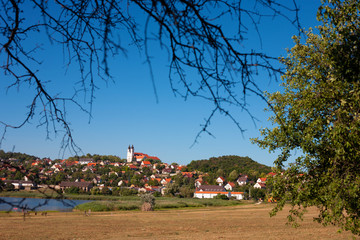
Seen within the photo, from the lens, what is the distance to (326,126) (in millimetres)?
10781

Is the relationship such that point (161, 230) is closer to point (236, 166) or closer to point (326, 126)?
point (326, 126)

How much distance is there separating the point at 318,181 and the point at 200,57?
924 cm

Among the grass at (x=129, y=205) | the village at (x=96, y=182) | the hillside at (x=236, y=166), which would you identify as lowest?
the grass at (x=129, y=205)

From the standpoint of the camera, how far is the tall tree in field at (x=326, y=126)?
8.96 meters

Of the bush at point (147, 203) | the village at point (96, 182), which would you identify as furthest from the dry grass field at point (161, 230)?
the bush at point (147, 203)

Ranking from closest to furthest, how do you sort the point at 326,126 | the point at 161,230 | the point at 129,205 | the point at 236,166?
1. the point at 326,126
2. the point at 161,230
3. the point at 129,205
4. the point at 236,166

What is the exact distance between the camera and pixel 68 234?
2525 centimetres

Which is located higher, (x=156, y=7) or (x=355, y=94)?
(x=355, y=94)

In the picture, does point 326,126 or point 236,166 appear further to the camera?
point 236,166

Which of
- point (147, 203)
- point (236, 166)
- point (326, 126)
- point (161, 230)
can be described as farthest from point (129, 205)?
point (236, 166)

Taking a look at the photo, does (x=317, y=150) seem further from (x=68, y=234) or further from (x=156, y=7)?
(x=68, y=234)

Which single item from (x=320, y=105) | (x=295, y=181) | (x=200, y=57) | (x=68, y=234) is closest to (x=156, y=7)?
(x=200, y=57)

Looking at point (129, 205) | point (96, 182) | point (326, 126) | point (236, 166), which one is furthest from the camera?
point (236, 166)

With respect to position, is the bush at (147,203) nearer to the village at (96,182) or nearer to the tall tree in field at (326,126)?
the village at (96,182)
